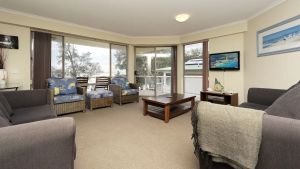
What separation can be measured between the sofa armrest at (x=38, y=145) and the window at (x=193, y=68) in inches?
201

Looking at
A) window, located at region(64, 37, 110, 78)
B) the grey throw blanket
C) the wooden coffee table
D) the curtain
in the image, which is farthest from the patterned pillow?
the grey throw blanket

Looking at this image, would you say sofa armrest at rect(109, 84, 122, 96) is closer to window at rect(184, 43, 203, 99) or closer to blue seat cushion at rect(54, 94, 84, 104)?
blue seat cushion at rect(54, 94, 84, 104)

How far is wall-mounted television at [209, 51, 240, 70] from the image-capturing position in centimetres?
419

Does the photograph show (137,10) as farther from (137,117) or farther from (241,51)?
(241,51)

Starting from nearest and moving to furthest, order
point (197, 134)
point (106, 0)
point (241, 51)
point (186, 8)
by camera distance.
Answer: point (197, 134) → point (106, 0) → point (186, 8) → point (241, 51)

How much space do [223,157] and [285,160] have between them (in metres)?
0.37

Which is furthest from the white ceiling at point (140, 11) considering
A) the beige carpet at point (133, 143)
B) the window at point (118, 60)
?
the beige carpet at point (133, 143)

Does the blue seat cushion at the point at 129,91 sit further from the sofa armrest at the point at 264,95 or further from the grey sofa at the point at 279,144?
the grey sofa at the point at 279,144

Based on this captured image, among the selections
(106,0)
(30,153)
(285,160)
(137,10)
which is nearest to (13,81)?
(106,0)

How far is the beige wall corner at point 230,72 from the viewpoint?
4.19 metres

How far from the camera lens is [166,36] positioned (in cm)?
A: 570

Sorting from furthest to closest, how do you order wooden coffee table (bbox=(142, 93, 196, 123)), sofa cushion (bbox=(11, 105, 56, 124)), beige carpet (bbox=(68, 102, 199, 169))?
wooden coffee table (bbox=(142, 93, 196, 123)), sofa cushion (bbox=(11, 105, 56, 124)), beige carpet (bbox=(68, 102, 199, 169))

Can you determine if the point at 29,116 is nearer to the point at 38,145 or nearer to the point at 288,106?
the point at 38,145

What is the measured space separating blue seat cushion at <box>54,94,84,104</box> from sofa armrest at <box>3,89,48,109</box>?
0.64 m
